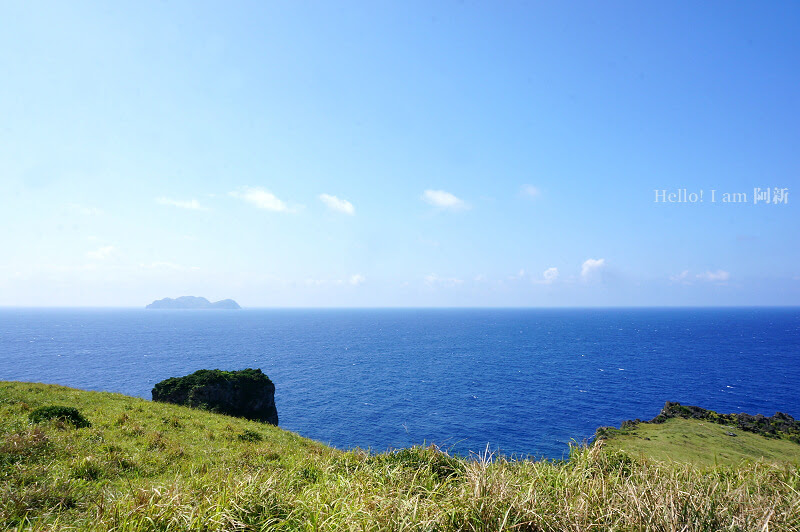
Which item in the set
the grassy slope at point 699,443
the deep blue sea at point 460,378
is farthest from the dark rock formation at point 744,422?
the deep blue sea at point 460,378

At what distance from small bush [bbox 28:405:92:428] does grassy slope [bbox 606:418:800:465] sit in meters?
46.7

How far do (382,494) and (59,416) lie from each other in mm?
17109

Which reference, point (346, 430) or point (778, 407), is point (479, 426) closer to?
point (346, 430)

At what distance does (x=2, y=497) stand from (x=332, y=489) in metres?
7.08

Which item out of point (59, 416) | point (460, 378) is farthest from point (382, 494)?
point (460, 378)

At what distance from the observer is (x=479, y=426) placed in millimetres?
55094

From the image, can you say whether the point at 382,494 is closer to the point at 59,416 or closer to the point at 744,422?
the point at 59,416

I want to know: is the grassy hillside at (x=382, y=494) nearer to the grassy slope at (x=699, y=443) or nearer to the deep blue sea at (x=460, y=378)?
the deep blue sea at (x=460, y=378)

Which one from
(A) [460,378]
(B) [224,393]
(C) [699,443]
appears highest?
(B) [224,393]

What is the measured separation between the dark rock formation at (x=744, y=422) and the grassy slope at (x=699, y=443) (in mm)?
1254

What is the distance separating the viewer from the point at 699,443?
Answer: 145ft

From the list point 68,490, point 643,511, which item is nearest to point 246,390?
point 68,490

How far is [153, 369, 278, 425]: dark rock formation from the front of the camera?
1296 inches

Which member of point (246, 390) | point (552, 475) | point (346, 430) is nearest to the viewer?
point (552, 475)
